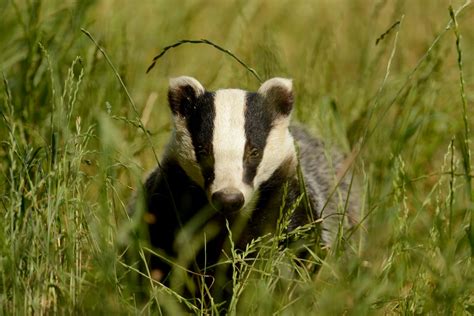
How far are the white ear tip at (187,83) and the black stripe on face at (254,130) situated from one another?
0.18m

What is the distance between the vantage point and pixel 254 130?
3.93 m

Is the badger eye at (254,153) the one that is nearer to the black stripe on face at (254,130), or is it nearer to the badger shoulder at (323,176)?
the black stripe on face at (254,130)

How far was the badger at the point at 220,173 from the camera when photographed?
3.77m

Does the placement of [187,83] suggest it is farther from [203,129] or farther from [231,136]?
[231,136]

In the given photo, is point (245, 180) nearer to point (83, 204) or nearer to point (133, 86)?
point (83, 204)

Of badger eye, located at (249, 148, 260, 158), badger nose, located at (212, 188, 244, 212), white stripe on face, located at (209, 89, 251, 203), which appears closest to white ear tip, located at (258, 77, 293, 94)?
white stripe on face, located at (209, 89, 251, 203)

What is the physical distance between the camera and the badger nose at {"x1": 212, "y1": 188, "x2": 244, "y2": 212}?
355cm

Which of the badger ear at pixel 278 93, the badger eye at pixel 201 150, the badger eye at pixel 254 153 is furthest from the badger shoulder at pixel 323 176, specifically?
the badger eye at pixel 201 150

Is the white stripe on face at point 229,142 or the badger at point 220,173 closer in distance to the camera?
the white stripe on face at point 229,142

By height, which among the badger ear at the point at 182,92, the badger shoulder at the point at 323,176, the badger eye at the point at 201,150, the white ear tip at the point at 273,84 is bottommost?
the badger shoulder at the point at 323,176

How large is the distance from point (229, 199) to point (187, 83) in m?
0.69

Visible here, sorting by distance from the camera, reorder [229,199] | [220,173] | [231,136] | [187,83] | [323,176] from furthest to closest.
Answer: [323,176] < [187,83] < [231,136] < [220,173] < [229,199]

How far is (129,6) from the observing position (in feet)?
18.8

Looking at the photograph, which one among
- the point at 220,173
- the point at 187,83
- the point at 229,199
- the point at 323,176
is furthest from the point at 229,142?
the point at 323,176
